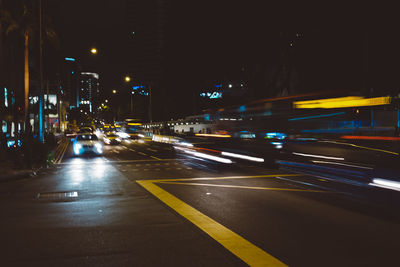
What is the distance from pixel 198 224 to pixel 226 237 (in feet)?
3.49

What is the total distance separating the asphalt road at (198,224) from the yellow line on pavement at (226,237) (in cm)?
2

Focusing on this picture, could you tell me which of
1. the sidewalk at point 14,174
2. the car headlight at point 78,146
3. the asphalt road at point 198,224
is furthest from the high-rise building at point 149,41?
the asphalt road at point 198,224

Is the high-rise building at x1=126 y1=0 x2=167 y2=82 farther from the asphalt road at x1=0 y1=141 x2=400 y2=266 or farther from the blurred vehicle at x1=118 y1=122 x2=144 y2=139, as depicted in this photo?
the asphalt road at x1=0 y1=141 x2=400 y2=266

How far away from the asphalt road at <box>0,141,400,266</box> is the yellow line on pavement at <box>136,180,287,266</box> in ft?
0.06

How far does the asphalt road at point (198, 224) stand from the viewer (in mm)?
5871

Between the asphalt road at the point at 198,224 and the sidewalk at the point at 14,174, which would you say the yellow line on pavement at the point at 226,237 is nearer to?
the asphalt road at the point at 198,224

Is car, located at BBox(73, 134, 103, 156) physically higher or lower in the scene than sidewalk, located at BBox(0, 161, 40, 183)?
higher

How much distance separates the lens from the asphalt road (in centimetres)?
587

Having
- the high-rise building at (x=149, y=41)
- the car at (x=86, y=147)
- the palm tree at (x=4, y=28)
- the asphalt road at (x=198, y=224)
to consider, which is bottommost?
the asphalt road at (x=198, y=224)

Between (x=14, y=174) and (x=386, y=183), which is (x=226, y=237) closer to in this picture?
(x=386, y=183)

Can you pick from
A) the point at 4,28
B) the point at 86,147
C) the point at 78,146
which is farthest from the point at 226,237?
the point at 4,28

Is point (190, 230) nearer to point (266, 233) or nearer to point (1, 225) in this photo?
point (266, 233)

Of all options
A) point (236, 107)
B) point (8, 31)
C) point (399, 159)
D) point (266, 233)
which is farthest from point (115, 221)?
point (8, 31)

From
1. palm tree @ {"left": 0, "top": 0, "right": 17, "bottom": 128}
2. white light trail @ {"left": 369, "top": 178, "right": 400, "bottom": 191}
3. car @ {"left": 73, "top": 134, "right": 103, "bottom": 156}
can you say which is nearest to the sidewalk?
car @ {"left": 73, "top": 134, "right": 103, "bottom": 156}
